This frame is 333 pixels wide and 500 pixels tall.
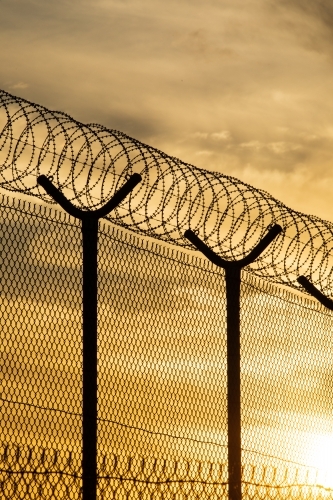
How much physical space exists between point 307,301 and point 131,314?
9.78ft

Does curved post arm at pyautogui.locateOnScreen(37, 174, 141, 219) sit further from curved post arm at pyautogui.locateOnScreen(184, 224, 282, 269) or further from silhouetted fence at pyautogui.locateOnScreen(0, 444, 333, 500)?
silhouetted fence at pyautogui.locateOnScreen(0, 444, 333, 500)

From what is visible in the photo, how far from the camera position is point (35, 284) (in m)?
6.38

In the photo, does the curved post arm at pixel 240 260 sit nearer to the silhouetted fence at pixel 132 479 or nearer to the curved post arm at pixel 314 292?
the curved post arm at pixel 314 292

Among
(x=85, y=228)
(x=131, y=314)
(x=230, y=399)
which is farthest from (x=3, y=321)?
(x=230, y=399)

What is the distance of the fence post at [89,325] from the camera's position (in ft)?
20.6

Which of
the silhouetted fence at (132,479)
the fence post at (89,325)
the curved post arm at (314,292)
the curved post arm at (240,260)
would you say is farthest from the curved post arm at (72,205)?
the curved post arm at (314,292)

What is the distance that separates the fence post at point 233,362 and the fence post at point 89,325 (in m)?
1.32

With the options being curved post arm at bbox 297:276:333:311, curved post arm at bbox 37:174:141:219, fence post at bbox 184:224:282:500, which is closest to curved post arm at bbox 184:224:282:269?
fence post at bbox 184:224:282:500

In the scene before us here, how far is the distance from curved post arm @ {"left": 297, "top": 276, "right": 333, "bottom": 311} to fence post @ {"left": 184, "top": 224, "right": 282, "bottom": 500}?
131 centimetres

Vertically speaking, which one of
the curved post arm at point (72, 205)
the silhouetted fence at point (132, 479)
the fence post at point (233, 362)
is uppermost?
the curved post arm at point (72, 205)

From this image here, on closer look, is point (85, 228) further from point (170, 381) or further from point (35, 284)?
point (170, 381)

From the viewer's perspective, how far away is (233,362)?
7.84 meters

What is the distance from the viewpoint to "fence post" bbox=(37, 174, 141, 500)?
6.29 metres

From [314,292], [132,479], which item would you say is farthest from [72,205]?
[314,292]
